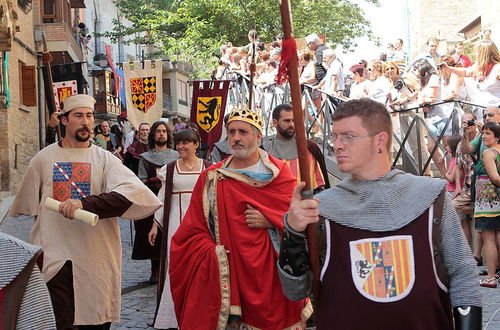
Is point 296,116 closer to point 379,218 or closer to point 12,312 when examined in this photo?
point 379,218

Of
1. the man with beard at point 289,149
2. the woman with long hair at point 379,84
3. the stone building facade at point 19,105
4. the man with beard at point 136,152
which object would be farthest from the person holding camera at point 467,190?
the stone building facade at point 19,105

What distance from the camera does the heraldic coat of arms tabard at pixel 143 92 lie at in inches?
611

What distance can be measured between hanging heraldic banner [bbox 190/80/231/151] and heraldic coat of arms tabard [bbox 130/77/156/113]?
6.58 feet

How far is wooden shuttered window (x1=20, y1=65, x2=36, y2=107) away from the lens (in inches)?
859

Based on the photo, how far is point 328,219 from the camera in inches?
122

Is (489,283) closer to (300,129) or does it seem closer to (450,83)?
(450,83)

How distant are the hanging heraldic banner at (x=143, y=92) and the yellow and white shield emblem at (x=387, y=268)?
12551 mm

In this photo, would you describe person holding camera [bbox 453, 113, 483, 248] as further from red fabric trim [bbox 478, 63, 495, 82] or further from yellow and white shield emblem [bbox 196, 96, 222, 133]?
yellow and white shield emblem [bbox 196, 96, 222, 133]

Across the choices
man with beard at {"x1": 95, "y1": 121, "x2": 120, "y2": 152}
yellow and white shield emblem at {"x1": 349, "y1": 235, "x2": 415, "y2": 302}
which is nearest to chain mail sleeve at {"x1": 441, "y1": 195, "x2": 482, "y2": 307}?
yellow and white shield emblem at {"x1": 349, "y1": 235, "x2": 415, "y2": 302}

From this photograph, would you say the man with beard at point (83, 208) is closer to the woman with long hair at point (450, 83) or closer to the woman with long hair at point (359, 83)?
the woman with long hair at point (450, 83)

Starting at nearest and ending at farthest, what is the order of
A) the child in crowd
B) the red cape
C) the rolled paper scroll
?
1. the red cape
2. the rolled paper scroll
3. the child in crowd

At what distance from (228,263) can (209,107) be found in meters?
8.95

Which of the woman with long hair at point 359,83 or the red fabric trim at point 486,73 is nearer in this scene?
the red fabric trim at point 486,73

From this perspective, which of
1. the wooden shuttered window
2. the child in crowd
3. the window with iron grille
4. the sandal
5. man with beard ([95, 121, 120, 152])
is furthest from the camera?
the wooden shuttered window
